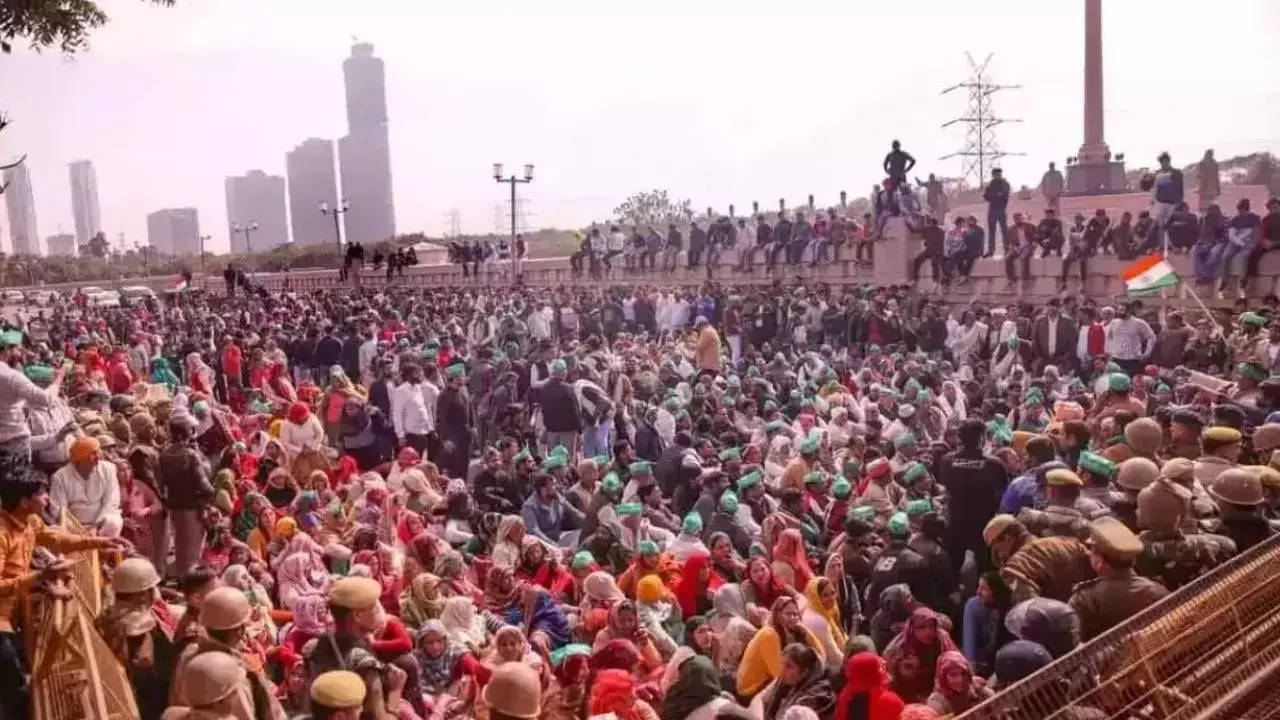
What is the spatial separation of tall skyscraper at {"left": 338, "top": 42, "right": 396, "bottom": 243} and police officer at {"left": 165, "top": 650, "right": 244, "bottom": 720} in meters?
98.7

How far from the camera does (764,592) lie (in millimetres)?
6219

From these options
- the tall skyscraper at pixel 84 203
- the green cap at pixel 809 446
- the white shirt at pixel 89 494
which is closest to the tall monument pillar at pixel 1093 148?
the green cap at pixel 809 446

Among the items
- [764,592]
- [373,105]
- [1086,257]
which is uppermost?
[373,105]

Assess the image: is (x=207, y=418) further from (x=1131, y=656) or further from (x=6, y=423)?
(x=1131, y=656)

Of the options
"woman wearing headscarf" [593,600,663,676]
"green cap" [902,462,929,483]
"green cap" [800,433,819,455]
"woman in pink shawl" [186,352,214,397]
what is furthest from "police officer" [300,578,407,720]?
Result: "woman in pink shawl" [186,352,214,397]

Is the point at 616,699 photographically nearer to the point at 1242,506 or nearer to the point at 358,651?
the point at 358,651

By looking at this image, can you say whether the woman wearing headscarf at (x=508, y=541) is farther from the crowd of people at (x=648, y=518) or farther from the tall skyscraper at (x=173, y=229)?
the tall skyscraper at (x=173, y=229)

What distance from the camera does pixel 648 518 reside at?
27.3 ft

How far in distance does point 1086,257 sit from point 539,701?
49.5 feet

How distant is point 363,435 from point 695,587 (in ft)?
17.3

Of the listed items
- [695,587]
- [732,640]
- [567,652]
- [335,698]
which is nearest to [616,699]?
[567,652]

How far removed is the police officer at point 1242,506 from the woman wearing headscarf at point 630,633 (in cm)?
314

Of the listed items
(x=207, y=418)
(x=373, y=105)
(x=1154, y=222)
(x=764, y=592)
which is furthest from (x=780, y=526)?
(x=373, y=105)

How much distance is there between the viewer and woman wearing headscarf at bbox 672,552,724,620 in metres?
6.76
